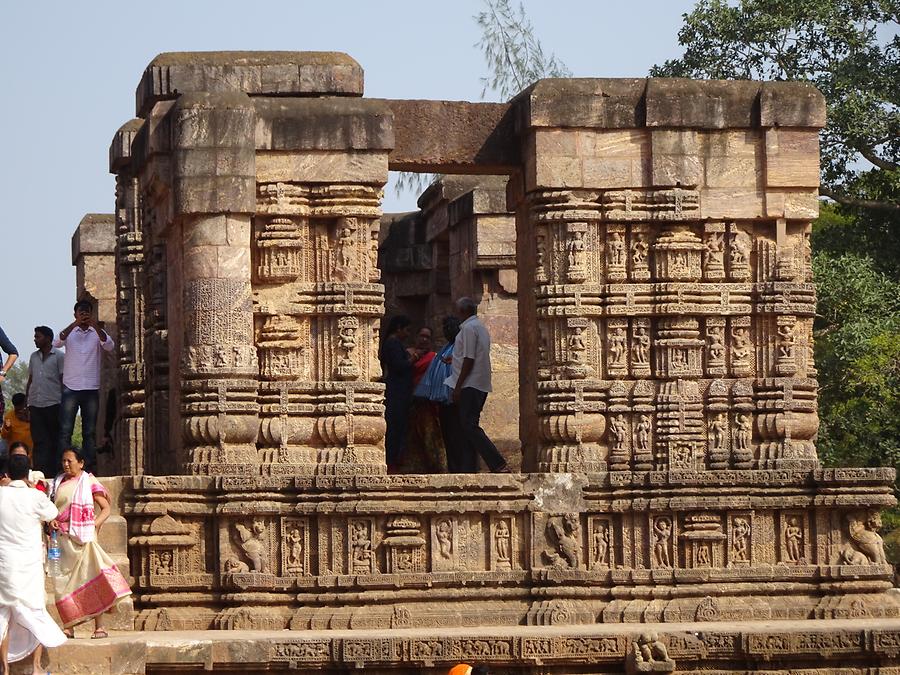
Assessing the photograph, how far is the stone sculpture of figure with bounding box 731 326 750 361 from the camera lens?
17344 millimetres

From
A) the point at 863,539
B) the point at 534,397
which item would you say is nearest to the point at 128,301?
the point at 534,397

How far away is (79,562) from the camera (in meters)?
15.2

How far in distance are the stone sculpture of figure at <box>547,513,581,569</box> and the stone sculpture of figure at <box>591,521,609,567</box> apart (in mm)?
203

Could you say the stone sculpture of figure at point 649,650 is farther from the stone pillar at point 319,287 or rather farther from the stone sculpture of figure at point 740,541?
the stone pillar at point 319,287

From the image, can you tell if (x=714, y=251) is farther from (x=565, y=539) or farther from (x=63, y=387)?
(x=63, y=387)

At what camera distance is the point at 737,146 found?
57.2 feet

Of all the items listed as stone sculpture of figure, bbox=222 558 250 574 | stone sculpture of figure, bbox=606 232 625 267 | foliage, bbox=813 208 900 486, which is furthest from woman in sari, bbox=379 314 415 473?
foliage, bbox=813 208 900 486

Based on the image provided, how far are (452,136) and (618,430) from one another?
2932 mm

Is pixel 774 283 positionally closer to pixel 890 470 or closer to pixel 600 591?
pixel 890 470

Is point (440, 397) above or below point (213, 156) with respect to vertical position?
below

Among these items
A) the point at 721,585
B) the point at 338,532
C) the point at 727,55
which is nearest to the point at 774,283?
the point at 721,585

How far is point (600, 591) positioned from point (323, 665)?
261cm

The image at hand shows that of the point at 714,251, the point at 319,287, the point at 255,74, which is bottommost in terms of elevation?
the point at 319,287

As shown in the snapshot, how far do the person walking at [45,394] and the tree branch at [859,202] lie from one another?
422 inches
